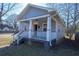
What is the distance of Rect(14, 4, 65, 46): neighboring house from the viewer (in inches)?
200

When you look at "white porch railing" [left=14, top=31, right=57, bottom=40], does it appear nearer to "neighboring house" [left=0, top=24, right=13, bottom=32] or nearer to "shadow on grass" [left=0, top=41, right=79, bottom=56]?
"shadow on grass" [left=0, top=41, right=79, bottom=56]

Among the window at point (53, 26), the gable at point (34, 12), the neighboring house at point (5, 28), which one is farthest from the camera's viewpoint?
the gable at point (34, 12)

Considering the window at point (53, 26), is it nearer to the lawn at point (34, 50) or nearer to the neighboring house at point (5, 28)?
the lawn at point (34, 50)

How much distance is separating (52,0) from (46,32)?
120cm

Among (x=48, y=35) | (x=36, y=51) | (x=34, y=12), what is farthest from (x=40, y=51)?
(x=34, y=12)

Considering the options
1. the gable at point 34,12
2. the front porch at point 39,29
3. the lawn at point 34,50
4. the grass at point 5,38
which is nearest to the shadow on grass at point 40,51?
the lawn at point 34,50

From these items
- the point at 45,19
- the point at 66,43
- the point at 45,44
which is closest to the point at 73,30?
the point at 66,43

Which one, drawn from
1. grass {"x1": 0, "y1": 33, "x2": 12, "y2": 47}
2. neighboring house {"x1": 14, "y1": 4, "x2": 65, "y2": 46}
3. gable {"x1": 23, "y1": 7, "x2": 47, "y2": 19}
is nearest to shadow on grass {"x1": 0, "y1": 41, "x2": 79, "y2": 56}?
grass {"x1": 0, "y1": 33, "x2": 12, "y2": 47}

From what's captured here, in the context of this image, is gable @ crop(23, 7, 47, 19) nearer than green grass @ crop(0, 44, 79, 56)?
No

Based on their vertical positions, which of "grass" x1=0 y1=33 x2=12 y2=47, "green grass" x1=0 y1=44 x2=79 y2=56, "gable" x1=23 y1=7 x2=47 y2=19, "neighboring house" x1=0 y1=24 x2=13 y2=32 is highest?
"gable" x1=23 y1=7 x2=47 y2=19

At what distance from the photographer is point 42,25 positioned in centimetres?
544

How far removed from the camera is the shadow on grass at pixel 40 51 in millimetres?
4281

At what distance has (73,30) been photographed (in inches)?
171

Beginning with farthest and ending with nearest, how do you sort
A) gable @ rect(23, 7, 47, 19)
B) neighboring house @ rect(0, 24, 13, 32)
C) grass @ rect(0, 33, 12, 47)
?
gable @ rect(23, 7, 47, 19) → grass @ rect(0, 33, 12, 47) → neighboring house @ rect(0, 24, 13, 32)
